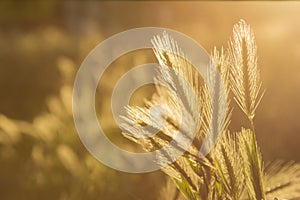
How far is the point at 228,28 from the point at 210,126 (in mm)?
3510

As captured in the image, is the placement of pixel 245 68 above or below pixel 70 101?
above

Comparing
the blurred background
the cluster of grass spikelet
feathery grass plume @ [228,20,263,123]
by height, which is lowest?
the blurred background

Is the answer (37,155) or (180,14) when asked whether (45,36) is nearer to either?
(180,14)

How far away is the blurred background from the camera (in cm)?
164

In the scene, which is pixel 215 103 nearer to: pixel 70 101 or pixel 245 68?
pixel 245 68

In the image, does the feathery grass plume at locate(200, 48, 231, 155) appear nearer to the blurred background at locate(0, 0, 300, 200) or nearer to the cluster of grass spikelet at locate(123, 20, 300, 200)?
the cluster of grass spikelet at locate(123, 20, 300, 200)

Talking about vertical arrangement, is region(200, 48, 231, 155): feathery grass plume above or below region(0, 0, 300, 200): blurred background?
above

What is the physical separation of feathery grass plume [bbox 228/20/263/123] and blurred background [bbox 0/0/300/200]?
0.27 meters

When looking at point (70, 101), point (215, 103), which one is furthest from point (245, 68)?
point (70, 101)

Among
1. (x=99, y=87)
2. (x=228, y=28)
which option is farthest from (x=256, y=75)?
(x=228, y=28)

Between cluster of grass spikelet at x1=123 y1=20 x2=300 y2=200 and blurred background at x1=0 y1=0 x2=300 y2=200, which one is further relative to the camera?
blurred background at x1=0 y1=0 x2=300 y2=200

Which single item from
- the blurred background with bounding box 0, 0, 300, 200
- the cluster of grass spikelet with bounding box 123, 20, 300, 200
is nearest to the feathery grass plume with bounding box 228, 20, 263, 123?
the cluster of grass spikelet with bounding box 123, 20, 300, 200

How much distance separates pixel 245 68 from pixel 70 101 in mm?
1114

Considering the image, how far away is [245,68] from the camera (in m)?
0.85
